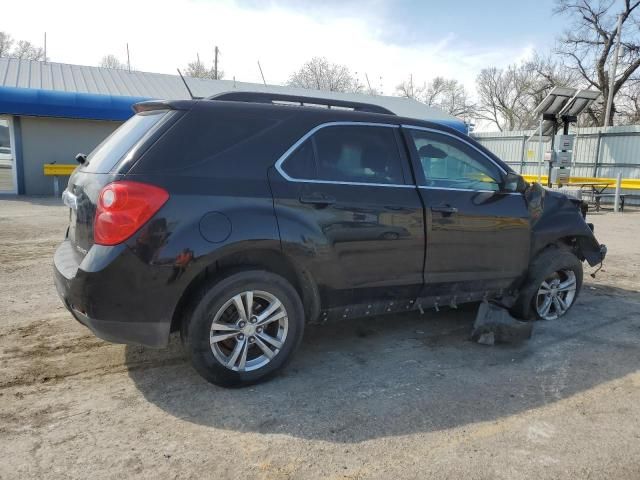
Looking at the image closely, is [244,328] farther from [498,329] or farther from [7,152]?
[7,152]

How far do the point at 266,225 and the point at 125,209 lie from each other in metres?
0.86

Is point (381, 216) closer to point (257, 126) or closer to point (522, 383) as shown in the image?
point (257, 126)

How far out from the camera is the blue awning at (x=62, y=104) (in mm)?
15641

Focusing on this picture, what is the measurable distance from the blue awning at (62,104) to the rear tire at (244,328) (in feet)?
44.3

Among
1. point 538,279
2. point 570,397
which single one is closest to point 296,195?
point 570,397

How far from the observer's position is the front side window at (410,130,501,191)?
4121 millimetres

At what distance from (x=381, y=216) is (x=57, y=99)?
1593 centimetres

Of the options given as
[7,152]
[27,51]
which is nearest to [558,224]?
[7,152]

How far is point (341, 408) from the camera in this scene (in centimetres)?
321

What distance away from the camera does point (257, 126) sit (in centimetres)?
346

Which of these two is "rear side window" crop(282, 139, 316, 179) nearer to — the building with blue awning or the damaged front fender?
the damaged front fender

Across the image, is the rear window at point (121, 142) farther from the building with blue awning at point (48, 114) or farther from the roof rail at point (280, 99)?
the building with blue awning at point (48, 114)

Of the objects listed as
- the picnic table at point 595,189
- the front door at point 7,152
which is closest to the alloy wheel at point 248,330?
the picnic table at point 595,189

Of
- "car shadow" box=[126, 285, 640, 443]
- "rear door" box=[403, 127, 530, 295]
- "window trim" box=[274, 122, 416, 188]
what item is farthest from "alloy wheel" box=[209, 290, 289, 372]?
"rear door" box=[403, 127, 530, 295]
